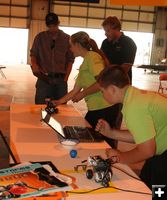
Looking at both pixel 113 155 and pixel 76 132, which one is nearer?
pixel 113 155

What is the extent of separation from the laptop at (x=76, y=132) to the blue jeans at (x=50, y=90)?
1259mm

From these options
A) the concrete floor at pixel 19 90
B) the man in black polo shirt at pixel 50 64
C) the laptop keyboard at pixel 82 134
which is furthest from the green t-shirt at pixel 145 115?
the man in black polo shirt at pixel 50 64

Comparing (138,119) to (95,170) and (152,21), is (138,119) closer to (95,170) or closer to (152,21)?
(95,170)

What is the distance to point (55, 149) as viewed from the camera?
2.26 metres

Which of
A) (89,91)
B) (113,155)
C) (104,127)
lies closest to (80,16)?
(89,91)

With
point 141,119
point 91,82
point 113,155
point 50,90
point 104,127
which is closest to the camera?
point 141,119

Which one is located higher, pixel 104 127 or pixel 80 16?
pixel 80 16

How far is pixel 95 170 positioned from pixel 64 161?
30 cm

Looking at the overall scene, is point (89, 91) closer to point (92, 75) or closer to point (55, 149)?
point (92, 75)

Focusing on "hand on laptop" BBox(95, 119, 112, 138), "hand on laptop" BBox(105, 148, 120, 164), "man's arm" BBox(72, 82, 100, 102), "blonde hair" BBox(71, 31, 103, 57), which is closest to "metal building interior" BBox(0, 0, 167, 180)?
"man's arm" BBox(72, 82, 100, 102)

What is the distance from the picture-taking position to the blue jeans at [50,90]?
399cm

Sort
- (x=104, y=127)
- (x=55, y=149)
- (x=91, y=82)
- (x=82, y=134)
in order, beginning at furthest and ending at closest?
(x=91, y=82)
(x=82, y=134)
(x=104, y=127)
(x=55, y=149)

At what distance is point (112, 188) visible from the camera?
68.1 inches

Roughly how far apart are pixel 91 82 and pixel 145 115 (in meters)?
Result: 1.30
